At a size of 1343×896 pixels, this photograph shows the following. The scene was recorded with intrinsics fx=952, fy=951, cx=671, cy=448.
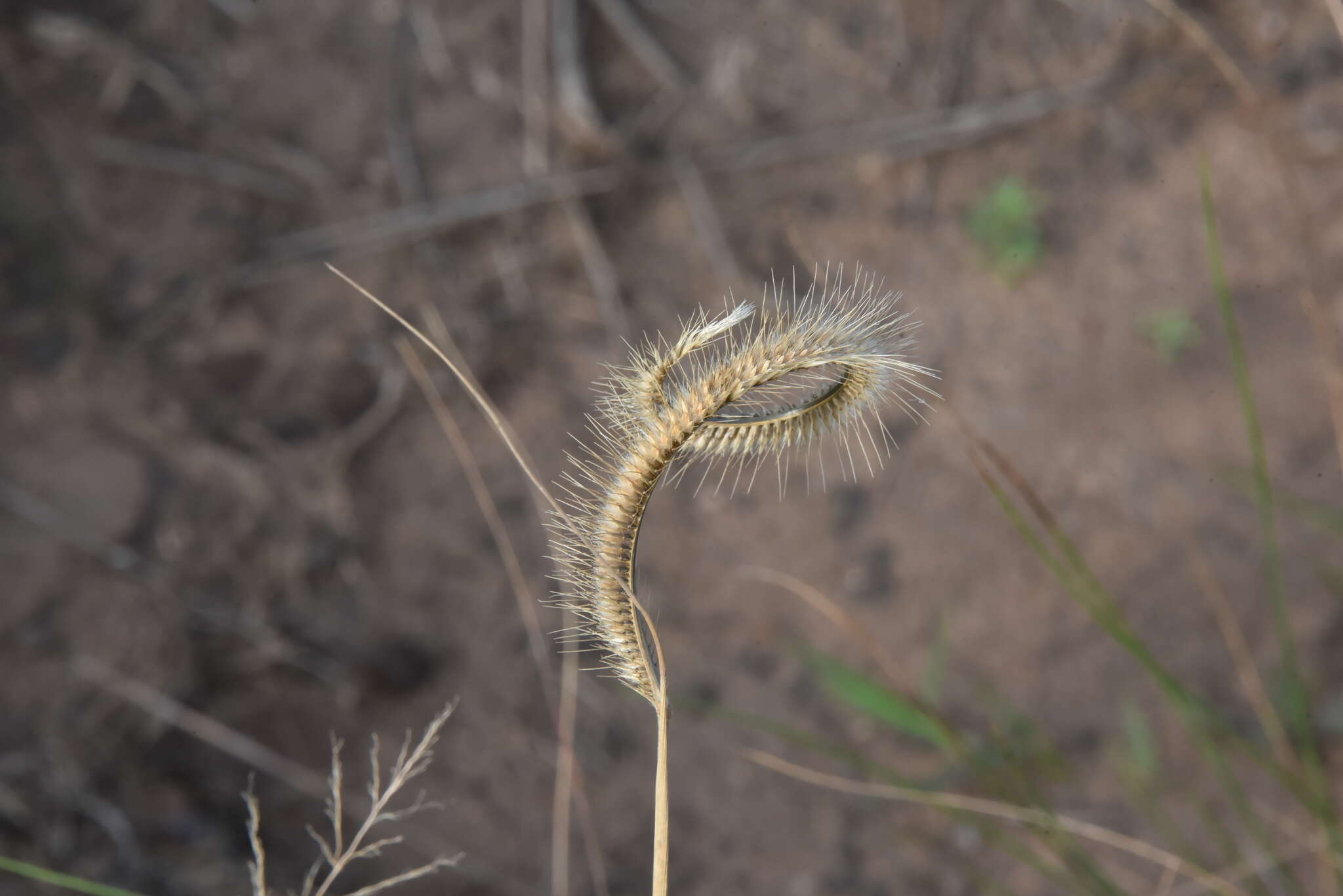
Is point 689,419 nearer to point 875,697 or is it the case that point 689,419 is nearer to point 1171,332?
point 875,697

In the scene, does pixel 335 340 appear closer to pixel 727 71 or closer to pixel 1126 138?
pixel 727 71

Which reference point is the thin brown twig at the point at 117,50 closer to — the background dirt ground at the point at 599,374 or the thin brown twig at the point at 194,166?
the background dirt ground at the point at 599,374

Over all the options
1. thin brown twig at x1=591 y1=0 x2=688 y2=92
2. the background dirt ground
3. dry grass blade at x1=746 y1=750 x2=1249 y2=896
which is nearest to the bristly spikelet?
dry grass blade at x1=746 y1=750 x2=1249 y2=896

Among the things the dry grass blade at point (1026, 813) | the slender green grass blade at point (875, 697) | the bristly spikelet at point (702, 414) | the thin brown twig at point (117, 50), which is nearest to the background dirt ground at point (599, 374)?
the thin brown twig at point (117, 50)

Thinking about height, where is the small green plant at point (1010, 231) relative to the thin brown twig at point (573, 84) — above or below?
below

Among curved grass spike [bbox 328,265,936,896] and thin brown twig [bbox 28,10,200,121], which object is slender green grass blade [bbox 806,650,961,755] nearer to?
curved grass spike [bbox 328,265,936,896]

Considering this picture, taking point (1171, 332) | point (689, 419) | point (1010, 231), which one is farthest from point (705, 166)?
point (689, 419)

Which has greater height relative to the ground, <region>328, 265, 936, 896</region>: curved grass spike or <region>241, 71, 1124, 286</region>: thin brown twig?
<region>241, 71, 1124, 286</region>: thin brown twig
